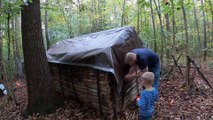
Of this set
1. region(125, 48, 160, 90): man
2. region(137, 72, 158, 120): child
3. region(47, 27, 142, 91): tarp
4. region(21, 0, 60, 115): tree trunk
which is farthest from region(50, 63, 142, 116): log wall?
region(137, 72, 158, 120): child

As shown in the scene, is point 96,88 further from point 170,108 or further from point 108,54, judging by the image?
point 170,108

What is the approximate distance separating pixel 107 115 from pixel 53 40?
13665 millimetres

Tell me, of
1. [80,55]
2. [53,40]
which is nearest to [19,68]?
[53,40]

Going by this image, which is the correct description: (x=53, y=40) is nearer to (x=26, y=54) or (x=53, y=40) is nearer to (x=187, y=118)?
(x=26, y=54)

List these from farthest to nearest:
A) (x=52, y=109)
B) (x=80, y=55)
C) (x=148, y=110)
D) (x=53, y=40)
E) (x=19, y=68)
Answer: (x=53, y=40)
(x=19, y=68)
(x=52, y=109)
(x=80, y=55)
(x=148, y=110)

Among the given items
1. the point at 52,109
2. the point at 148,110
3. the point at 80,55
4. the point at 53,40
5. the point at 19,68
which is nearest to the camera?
the point at 148,110

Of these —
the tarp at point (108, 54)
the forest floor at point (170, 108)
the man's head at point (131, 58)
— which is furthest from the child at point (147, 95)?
the forest floor at point (170, 108)

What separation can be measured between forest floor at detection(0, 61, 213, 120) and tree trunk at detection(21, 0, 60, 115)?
0.32 meters

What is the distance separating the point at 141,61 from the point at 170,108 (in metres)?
1.65

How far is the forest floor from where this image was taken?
5.19m

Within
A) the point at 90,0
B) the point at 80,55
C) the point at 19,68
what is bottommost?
the point at 19,68

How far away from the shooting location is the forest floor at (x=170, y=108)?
5.19 metres

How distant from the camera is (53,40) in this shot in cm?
1792

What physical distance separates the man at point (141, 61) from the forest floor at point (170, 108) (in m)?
0.81
